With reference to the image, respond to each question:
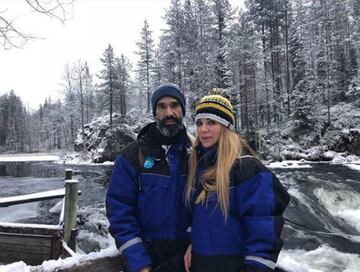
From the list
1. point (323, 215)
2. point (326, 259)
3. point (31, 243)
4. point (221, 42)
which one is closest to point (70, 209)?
point (31, 243)

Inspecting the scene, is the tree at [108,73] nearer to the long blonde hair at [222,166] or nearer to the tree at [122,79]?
the tree at [122,79]

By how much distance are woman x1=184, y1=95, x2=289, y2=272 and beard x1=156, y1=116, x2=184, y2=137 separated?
0.88 ft

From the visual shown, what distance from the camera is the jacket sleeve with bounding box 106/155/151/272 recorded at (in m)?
2.45

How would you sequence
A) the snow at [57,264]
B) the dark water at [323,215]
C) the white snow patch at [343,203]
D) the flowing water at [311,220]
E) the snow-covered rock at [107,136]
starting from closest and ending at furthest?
1. the snow at [57,264]
2. the flowing water at [311,220]
3. the dark water at [323,215]
4. the white snow patch at [343,203]
5. the snow-covered rock at [107,136]

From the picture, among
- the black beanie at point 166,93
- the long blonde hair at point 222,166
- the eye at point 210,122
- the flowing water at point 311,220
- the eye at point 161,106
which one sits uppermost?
the black beanie at point 166,93

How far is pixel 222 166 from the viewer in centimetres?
242

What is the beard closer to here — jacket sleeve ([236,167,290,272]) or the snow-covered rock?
jacket sleeve ([236,167,290,272])

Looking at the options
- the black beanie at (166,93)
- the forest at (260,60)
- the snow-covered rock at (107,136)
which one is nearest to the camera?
the black beanie at (166,93)

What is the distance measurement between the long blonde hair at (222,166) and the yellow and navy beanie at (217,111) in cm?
7

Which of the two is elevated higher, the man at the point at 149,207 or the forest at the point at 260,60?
the forest at the point at 260,60

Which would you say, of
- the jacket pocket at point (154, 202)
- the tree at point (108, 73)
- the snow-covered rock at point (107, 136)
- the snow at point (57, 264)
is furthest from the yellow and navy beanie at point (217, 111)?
the tree at point (108, 73)

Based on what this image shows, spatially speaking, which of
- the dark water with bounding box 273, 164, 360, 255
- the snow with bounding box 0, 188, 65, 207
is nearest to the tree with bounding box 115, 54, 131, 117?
the dark water with bounding box 273, 164, 360, 255

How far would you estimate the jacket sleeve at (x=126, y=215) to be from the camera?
2.45m

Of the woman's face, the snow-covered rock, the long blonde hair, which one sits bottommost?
the long blonde hair
